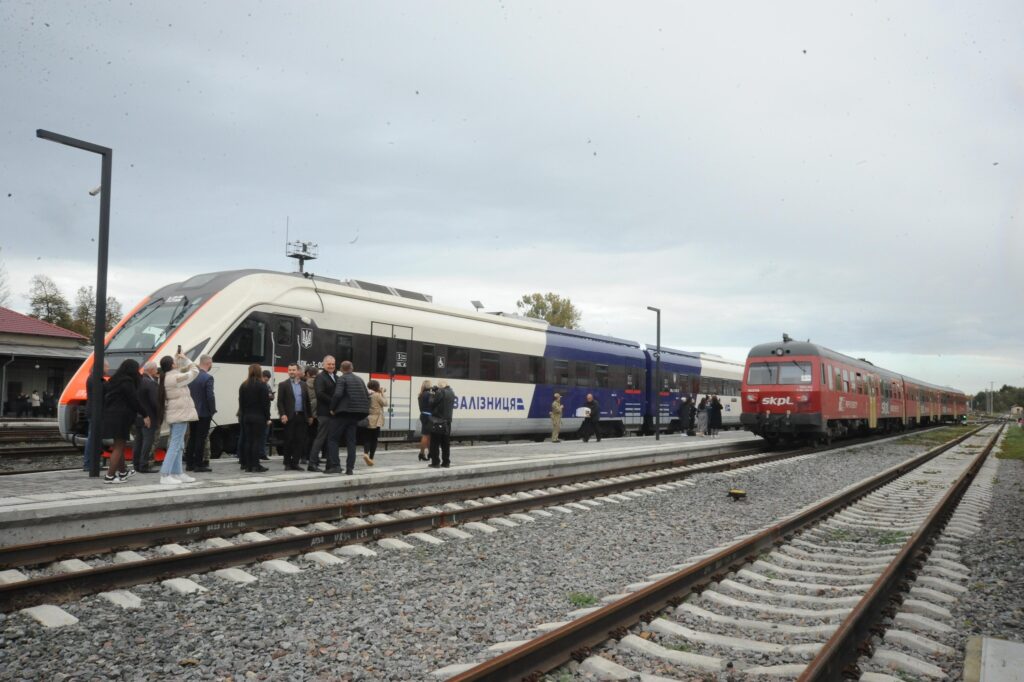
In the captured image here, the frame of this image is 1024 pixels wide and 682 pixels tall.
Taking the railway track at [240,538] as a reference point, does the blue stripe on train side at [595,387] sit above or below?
above

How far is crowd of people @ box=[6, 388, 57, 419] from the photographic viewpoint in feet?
106

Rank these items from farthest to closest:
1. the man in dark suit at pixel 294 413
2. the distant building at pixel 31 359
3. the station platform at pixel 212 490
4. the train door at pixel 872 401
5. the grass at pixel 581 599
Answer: the distant building at pixel 31 359 → the train door at pixel 872 401 → the man in dark suit at pixel 294 413 → the station platform at pixel 212 490 → the grass at pixel 581 599

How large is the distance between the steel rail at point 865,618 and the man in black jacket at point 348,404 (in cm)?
736

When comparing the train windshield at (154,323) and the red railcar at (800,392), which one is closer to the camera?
the train windshield at (154,323)

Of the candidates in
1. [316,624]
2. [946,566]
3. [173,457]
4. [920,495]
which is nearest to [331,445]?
[173,457]

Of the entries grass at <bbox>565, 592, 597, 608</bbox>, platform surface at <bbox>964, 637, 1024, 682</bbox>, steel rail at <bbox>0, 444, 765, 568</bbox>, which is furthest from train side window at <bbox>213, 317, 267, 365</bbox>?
platform surface at <bbox>964, 637, 1024, 682</bbox>

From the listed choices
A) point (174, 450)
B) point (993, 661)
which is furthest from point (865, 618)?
point (174, 450)

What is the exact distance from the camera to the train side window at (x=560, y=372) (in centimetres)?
2175

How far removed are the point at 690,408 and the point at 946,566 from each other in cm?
2076

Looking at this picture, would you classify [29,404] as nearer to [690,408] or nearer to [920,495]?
[690,408]

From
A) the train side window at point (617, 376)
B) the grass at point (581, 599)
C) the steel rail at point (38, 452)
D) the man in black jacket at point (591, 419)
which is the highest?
the train side window at point (617, 376)

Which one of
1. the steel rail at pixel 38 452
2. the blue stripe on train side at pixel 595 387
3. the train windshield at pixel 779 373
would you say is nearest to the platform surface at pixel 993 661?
the blue stripe on train side at pixel 595 387

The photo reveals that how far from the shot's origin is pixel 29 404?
32.6 metres

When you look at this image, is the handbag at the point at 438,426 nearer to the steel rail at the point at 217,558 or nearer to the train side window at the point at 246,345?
the steel rail at the point at 217,558
